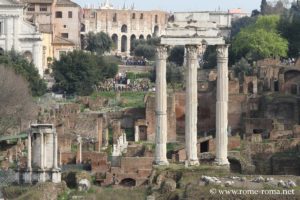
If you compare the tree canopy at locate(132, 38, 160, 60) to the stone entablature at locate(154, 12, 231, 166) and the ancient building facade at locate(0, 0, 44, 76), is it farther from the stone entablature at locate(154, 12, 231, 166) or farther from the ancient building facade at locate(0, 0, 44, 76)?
the stone entablature at locate(154, 12, 231, 166)

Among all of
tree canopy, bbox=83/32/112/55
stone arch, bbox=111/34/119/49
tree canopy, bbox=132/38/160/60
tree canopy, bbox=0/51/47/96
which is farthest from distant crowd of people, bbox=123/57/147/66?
tree canopy, bbox=0/51/47/96

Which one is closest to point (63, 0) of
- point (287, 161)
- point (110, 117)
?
point (110, 117)

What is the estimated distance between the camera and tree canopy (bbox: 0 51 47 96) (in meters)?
83.6

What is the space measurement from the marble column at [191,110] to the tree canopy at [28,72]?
33.5 metres

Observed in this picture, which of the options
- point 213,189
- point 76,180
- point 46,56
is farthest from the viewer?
point 46,56

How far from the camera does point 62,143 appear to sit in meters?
64.9

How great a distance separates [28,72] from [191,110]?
37.9 meters

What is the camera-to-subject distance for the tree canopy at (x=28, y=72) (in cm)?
8362

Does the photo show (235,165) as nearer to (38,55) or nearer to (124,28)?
(38,55)

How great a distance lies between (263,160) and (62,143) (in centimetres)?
924

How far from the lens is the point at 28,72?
86.0m

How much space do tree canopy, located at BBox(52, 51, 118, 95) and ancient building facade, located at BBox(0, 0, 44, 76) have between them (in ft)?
16.6

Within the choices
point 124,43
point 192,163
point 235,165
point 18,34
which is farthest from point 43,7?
point 192,163

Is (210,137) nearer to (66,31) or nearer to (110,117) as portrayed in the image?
(110,117)
